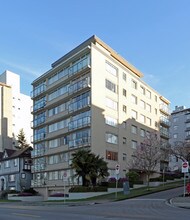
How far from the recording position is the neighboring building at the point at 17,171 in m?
74.0

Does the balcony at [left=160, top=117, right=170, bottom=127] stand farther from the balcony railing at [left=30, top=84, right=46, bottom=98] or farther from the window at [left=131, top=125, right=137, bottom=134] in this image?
the balcony railing at [left=30, top=84, right=46, bottom=98]

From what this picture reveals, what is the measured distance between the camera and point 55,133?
65.3m

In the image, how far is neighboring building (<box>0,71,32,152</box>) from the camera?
4419 inches

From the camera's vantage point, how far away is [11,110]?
11712 cm

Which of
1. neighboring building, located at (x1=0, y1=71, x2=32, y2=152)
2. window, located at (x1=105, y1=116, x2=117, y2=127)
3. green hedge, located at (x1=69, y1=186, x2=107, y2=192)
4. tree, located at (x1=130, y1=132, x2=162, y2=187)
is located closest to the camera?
green hedge, located at (x1=69, y1=186, x2=107, y2=192)

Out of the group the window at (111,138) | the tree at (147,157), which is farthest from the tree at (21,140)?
the tree at (147,157)

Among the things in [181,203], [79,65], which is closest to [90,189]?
[181,203]

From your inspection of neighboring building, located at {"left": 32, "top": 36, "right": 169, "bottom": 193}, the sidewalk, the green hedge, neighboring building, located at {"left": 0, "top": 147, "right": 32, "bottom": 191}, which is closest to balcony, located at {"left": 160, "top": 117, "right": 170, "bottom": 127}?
neighboring building, located at {"left": 32, "top": 36, "right": 169, "bottom": 193}

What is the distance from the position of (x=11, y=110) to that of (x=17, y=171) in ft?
147

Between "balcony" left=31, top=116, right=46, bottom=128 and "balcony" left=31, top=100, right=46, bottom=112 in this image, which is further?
"balcony" left=31, top=100, right=46, bottom=112

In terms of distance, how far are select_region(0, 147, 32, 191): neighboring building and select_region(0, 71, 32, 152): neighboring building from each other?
29459 millimetres

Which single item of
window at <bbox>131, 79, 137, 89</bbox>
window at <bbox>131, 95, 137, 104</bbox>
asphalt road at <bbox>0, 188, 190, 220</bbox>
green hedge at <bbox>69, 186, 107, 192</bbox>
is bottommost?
green hedge at <bbox>69, 186, 107, 192</bbox>

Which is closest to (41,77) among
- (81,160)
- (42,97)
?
(42,97)

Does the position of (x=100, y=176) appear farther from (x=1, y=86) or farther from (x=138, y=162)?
(x=1, y=86)
